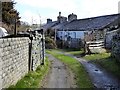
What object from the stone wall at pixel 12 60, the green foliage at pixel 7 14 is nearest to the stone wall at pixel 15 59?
the stone wall at pixel 12 60

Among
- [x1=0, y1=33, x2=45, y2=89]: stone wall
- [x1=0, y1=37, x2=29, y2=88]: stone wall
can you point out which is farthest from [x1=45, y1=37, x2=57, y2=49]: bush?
[x1=0, y1=37, x2=29, y2=88]: stone wall

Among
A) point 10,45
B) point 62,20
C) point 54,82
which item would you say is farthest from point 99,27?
point 10,45

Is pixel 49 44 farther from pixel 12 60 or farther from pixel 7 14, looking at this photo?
pixel 12 60

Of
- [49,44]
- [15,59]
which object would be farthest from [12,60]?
[49,44]

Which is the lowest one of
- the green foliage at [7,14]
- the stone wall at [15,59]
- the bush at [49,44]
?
the bush at [49,44]

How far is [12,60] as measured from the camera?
12.1 m

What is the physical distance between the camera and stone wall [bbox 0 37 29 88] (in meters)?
10.5

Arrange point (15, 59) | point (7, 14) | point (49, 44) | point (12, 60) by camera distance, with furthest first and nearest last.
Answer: point (49, 44), point (7, 14), point (15, 59), point (12, 60)

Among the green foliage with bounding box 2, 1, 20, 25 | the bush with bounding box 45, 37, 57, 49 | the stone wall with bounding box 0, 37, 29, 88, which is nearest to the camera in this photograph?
the stone wall with bounding box 0, 37, 29, 88

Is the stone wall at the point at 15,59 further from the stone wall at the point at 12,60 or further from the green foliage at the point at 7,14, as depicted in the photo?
the green foliage at the point at 7,14

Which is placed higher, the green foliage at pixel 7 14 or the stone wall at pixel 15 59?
the green foliage at pixel 7 14

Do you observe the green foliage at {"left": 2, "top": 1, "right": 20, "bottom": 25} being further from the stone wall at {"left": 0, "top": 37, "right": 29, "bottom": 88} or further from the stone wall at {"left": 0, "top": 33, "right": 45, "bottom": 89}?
the stone wall at {"left": 0, "top": 37, "right": 29, "bottom": 88}

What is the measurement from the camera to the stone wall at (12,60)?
10484 millimetres

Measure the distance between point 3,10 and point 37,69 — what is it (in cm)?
1978
